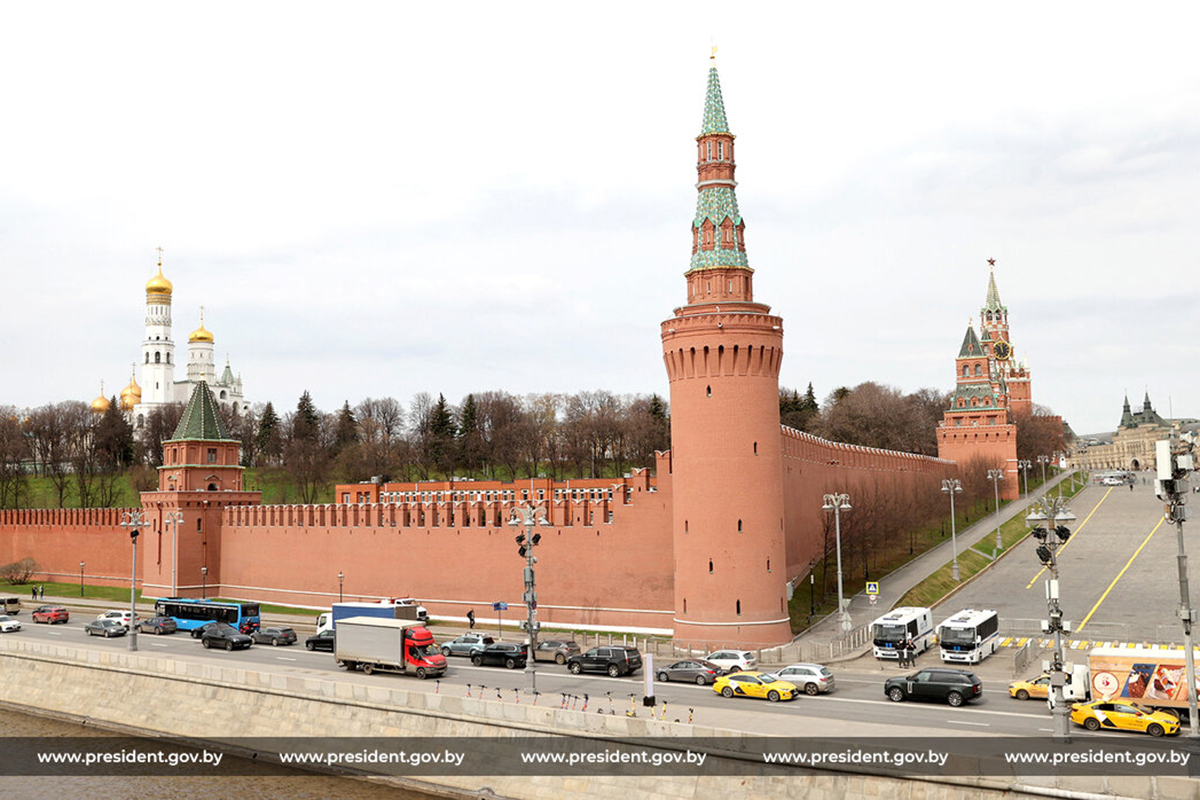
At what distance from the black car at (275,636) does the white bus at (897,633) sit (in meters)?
27.6

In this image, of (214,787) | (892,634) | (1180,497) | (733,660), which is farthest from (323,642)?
(1180,497)

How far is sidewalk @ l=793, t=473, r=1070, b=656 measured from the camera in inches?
1863

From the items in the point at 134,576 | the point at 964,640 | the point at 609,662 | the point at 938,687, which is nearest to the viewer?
the point at 938,687

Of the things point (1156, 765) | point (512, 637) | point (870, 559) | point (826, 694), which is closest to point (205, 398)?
point (512, 637)

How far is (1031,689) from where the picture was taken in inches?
1305

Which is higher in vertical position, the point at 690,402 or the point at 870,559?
the point at 690,402

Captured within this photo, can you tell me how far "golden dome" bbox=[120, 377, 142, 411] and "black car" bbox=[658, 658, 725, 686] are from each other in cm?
13135

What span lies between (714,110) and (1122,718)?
32.3 metres

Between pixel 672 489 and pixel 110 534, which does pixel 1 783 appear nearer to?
pixel 672 489

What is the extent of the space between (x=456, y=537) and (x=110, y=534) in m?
32.6

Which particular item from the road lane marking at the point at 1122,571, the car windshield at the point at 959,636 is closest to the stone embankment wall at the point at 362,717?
the car windshield at the point at 959,636

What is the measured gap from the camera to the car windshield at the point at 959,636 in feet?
132

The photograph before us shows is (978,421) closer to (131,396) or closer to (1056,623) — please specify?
(1056,623)

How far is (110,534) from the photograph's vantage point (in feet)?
244
